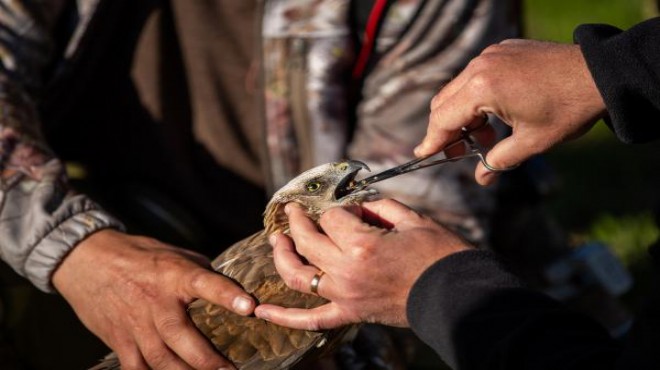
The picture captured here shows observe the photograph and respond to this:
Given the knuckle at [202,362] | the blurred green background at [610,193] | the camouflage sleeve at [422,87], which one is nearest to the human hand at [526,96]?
the knuckle at [202,362]

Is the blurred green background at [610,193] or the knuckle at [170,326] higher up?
the knuckle at [170,326]

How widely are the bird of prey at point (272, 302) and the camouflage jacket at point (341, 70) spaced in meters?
0.76

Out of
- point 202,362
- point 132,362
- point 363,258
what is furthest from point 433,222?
point 132,362

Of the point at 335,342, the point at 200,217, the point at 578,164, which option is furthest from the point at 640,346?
the point at 578,164

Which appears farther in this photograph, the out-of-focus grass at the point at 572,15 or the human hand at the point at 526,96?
the out-of-focus grass at the point at 572,15

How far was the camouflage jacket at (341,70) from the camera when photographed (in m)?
3.69

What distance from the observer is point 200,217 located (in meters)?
4.11

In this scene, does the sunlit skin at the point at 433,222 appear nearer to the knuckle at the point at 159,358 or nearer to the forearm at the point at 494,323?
the forearm at the point at 494,323

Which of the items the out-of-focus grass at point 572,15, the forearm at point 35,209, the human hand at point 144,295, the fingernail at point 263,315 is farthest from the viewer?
the out-of-focus grass at point 572,15

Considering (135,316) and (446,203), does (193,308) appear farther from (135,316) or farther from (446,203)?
(446,203)

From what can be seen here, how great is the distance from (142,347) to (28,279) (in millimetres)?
637

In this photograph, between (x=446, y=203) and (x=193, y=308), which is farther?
(x=446, y=203)

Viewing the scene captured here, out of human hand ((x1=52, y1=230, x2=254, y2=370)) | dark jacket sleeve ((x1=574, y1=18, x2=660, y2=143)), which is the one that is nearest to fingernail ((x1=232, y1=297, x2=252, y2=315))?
human hand ((x1=52, y1=230, x2=254, y2=370))

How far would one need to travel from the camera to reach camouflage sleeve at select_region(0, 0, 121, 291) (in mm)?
3152
